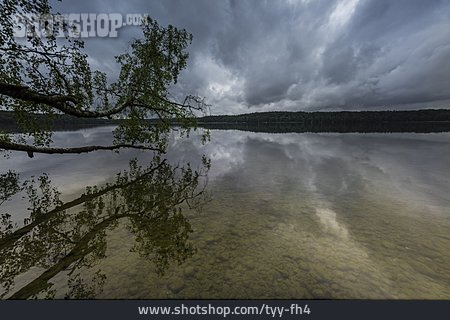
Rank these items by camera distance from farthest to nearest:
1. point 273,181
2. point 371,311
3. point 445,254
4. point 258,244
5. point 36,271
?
point 273,181 → point 258,244 → point 445,254 → point 36,271 → point 371,311

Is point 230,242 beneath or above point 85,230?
beneath

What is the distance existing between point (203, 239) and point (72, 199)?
9998 mm

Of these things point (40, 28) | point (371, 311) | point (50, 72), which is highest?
point (40, 28)

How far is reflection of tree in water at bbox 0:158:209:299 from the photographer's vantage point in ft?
20.6

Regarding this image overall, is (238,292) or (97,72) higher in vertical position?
(97,72)

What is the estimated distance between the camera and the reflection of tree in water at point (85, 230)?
629 centimetres

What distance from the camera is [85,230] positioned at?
8945mm

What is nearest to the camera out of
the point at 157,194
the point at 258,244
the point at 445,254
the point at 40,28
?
the point at 445,254

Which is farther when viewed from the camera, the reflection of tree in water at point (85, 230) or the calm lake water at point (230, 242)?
the reflection of tree in water at point (85, 230)

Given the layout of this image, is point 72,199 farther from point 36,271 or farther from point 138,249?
point 138,249

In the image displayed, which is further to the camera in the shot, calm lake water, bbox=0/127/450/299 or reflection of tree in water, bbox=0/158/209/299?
reflection of tree in water, bbox=0/158/209/299

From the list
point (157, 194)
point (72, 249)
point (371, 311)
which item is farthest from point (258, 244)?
point (157, 194)

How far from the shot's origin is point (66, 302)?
17.5 feet

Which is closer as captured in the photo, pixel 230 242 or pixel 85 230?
pixel 230 242
